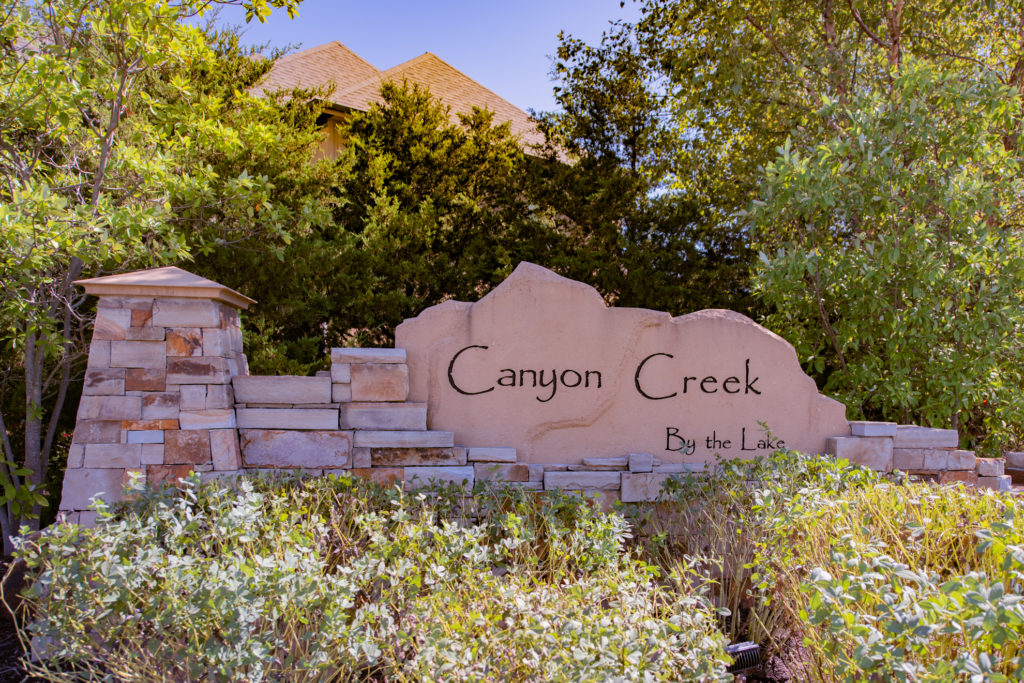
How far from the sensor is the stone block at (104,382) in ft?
12.2

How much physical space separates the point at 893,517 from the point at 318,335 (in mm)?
5141

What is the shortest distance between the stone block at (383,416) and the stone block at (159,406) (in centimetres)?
89

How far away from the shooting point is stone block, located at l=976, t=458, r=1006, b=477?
15.0 ft

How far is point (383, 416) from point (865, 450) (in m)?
3.01

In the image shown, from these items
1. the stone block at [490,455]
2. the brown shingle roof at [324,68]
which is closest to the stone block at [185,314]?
the stone block at [490,455]

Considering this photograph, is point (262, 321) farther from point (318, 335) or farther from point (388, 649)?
point (388, 649)

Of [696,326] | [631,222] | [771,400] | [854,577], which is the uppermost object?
[631,222]

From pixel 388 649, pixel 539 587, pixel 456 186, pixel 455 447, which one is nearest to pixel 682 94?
pixel 456 186

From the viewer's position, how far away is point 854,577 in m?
1.96

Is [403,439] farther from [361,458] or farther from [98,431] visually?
[98,431]

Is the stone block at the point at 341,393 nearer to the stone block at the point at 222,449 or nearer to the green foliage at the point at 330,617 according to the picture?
the stone block at the point at 222,449

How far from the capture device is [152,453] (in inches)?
148

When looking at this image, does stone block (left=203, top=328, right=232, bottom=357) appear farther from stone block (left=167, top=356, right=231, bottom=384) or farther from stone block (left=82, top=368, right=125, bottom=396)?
stone block (left=82, top=368, right=125, bottom=396)

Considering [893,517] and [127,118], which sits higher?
[127,118]
